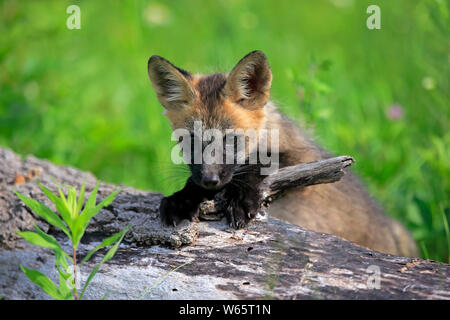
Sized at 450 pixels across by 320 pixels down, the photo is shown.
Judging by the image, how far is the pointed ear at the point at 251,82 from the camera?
419 cm

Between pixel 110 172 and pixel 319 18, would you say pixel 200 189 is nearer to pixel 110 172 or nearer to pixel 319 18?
pixel 110 172

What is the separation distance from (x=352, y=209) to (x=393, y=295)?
82.7 inches

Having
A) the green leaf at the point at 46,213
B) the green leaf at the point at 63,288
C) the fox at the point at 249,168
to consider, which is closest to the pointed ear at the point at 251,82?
the fox at the point at 249,168

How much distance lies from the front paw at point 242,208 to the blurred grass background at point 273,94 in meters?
Answer: 1.00

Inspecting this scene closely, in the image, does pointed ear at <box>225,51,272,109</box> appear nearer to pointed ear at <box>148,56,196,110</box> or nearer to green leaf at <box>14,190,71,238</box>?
pointed ear at <box>148,56,196,110</box>

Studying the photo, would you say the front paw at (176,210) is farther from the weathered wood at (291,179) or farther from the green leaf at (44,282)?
the green leaf at (44,282)

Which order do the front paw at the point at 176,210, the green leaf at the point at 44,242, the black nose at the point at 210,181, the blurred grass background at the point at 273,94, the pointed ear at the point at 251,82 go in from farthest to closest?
the blurred grass background at the point at 273,94 < the pointed ear at the point at 251,82 < the black nose at the point at 210,181 < the front paw at the point at 176,210 < the green leaf at the point at 44,242

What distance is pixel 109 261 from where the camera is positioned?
10.5 ft

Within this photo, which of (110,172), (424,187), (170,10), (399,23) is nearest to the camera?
(424,187)

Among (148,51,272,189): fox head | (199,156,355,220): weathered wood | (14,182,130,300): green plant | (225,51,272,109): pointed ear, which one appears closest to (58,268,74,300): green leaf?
(14,182,130,300): green plant

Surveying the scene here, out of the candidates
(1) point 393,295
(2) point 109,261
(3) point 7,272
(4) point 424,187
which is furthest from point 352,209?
(3) point 7,272

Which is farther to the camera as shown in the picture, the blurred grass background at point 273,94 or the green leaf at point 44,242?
the blurred grass background at point 273,94

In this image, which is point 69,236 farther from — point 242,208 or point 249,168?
point 249,168

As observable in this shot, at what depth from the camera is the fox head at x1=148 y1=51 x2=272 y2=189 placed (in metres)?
4.30
